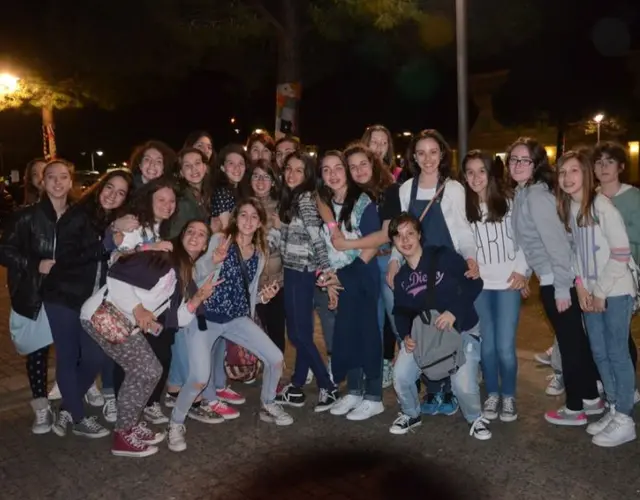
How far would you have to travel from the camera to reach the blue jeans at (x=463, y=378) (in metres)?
4.62

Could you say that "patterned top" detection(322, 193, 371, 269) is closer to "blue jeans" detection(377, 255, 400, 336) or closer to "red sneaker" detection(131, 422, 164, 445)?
"blue jeans" detection(377, 255, 400, 336)

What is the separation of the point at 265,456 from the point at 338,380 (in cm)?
106

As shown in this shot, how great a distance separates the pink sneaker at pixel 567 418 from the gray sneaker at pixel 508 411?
0.23 metres

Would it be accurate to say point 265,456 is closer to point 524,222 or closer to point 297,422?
point 297,422

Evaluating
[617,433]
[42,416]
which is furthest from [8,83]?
[617,433]

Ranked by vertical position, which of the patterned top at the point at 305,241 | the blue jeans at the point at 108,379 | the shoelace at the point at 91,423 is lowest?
the shoelace at the point at 91,423

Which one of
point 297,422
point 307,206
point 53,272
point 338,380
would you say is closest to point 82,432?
point 53,272

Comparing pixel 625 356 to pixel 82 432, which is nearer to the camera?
pixel 625 356

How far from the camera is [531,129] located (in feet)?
95.2

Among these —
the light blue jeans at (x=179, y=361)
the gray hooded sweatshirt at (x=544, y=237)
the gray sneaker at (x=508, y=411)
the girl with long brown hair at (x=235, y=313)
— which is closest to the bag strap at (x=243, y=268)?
the girl with long brown hair at (x=235, y=313)

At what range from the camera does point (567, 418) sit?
4770 mm

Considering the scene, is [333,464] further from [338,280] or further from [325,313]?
[325,313]

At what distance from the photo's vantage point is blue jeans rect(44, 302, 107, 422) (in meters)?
4.75

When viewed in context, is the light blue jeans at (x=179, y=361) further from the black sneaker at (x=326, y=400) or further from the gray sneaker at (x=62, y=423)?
the black sneaker at (x=326, y=400)
